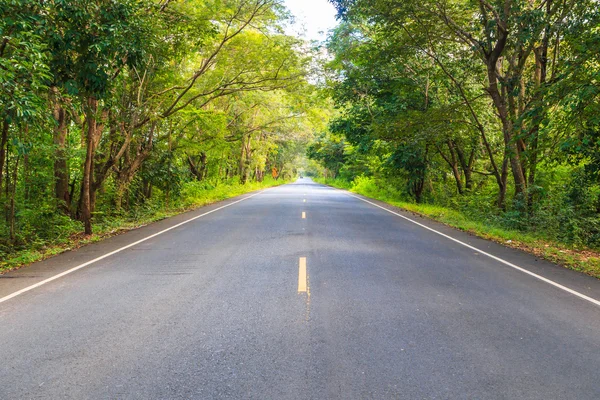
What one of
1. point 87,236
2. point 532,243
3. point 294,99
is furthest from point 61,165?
point 532,243

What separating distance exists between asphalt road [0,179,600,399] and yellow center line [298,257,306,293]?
48 millimetres

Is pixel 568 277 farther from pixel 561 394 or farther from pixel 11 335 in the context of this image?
pixel 11 335

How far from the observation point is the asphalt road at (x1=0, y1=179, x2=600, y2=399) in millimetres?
3145

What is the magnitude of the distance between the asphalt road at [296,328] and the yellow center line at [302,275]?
0.05m

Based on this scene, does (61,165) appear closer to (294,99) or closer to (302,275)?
(302,275)

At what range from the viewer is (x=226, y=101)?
86.2 ft

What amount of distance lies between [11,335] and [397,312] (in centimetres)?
412

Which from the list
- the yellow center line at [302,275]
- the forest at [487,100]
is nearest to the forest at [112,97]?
the forest at [487,100]

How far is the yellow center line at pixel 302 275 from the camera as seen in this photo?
563cm

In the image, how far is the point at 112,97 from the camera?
11.2 m

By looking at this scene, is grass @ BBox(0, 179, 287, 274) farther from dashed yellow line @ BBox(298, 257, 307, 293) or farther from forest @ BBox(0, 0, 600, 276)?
dashed yellow line @ BBox(298, 257, 307, 293)

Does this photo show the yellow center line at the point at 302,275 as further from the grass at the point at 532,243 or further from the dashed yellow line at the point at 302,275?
the grass at the point at 532,243

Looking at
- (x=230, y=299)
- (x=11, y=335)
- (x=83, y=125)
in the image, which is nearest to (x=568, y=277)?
(x=230, y=299)

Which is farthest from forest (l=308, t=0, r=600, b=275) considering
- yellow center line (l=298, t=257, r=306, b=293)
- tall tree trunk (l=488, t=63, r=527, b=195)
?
yellow center line (l=298, t=257, r=306, b=293)
